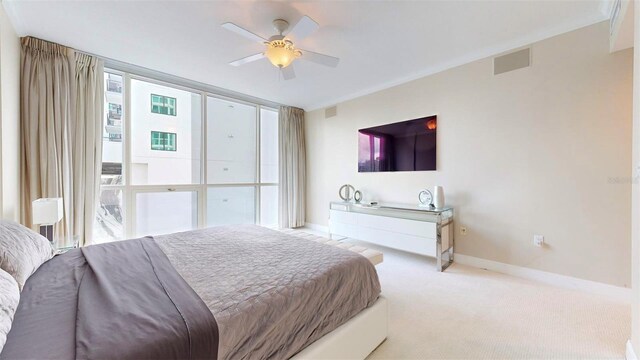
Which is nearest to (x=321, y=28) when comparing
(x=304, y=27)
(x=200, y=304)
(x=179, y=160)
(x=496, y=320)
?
(x=304, y=27)

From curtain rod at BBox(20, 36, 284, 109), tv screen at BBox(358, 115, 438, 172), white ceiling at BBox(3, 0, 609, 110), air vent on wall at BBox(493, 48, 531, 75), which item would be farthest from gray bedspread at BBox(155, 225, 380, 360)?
air vent on wall at BBox(493, 48, 531, 75)

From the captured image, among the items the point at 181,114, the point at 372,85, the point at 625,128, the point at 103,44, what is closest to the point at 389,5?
the point at 372,85

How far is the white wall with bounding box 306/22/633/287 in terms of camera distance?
231 cm

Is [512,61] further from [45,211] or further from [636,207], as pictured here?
[45,211]

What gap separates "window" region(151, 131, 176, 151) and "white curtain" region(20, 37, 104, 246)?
0.64 m

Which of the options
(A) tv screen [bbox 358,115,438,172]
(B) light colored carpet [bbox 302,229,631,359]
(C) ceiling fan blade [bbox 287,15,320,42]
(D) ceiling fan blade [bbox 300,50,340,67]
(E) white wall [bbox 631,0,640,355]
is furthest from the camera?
(A) tv screen [bbox 358,115,438,172]

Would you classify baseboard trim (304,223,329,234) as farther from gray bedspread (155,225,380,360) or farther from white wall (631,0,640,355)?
white wall (631,0,640,355)

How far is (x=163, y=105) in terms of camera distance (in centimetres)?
375

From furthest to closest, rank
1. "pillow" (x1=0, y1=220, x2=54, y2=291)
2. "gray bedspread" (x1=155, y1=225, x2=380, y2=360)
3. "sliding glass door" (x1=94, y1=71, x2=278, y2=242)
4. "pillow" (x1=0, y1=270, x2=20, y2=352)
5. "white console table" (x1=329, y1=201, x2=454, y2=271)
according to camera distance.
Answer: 1. "sliding glass door" (x1=94, y1=71, x2=278, y2=242)
2. "white console table" (x1=329, y1=201, x2=454, y2=271)
3. "pillow" (x1=0, y1=220, x2=54, y2=291)
4. "gray bedspread" (x1=155, y1=225, x2=380, y2=360)
5. "pillow" (x1=0, y1=270, x2=20, y2=352)

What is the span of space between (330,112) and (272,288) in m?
4.09

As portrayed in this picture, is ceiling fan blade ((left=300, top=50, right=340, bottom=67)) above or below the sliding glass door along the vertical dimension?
above

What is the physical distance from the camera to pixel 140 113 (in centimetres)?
353

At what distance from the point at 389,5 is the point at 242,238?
7.86 ft

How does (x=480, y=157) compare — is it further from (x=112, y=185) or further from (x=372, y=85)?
(x=112, y=185)
